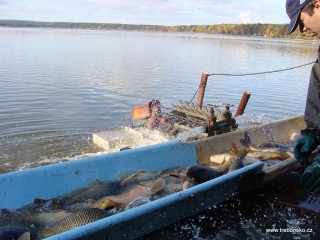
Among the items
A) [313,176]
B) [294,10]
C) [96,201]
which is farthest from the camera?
[96,201]

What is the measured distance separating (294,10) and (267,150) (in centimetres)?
498

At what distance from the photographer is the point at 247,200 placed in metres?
5.74

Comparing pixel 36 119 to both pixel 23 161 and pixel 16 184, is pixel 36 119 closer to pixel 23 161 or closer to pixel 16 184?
pixel 23 161

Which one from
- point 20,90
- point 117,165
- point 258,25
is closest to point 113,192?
point 117,165

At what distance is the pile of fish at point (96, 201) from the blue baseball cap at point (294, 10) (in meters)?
3.04

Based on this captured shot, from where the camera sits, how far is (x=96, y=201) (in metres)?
5.12

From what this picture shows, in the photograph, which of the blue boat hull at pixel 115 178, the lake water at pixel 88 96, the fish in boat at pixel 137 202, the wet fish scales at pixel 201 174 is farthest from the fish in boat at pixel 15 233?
the lake water at pixel 88 96

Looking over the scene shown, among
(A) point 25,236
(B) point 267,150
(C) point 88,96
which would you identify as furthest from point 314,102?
(C) point 88,96

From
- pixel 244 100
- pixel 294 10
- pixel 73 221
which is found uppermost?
pixel 294 10

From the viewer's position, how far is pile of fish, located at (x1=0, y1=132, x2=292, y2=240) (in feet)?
13.8

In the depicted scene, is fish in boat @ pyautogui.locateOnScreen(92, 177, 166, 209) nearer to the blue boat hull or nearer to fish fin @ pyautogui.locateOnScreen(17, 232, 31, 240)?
the blue boat hull

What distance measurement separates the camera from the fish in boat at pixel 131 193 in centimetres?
493

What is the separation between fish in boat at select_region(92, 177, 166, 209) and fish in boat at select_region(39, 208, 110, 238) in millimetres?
582

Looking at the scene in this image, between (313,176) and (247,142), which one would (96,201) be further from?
(247,142)
